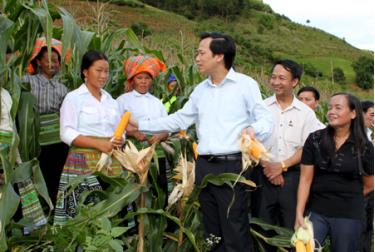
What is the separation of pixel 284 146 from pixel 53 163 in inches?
57.5

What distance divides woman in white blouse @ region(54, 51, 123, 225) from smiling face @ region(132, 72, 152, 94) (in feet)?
1.37

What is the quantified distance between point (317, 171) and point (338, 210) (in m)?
0.26

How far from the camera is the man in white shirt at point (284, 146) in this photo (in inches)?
142

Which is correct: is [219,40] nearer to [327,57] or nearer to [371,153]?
[371,153]

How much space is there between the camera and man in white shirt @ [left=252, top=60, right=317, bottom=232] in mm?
3607

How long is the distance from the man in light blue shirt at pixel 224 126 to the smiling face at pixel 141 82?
532 millimetres

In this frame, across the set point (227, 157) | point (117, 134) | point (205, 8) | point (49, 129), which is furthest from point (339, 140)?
point (205, 8)

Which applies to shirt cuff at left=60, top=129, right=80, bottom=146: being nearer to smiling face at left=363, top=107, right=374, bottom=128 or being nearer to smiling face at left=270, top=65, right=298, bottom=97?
smiling face at left=270, top=65, right=298, bottom=97

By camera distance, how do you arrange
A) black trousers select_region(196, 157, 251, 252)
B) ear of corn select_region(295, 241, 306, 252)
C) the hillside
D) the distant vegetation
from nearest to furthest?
ear of corn select_region(295, 241, 306, 252) < black trousers select_region(196, 157, 251, 252) < the hillside < the distant vegetation

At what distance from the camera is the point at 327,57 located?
52.1 metres

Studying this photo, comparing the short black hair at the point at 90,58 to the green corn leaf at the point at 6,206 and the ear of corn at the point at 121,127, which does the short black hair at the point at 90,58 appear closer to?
the ear of corn at the point at 121,127

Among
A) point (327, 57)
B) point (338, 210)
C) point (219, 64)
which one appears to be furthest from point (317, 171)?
point (327, 57)

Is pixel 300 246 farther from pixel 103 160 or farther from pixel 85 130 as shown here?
pixel 85 130

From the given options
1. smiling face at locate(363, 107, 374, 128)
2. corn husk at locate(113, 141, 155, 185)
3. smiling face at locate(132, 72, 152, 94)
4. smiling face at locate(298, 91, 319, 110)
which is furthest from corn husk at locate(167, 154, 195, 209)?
smiling face at locate(363, 107, 374, 128)
